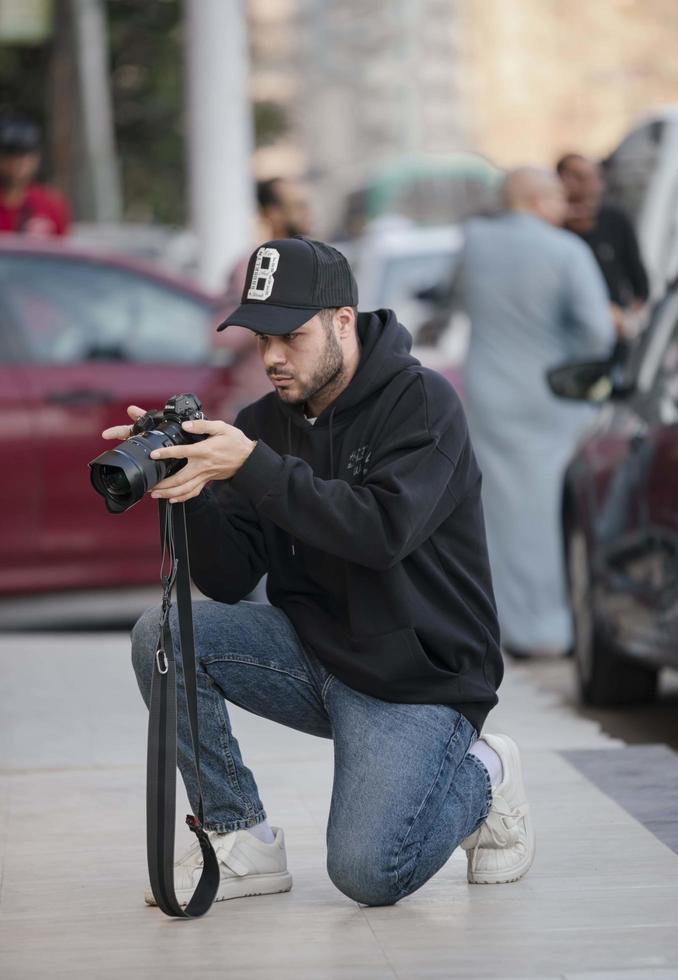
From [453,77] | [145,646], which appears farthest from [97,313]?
[453,77]

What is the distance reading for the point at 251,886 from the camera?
4.50 meters

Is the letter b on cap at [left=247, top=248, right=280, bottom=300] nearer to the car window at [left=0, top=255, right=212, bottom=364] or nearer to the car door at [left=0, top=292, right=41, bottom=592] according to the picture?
the car door at [left=0, top=292, right=41, bottom=592]

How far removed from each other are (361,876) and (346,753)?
0.88 ft

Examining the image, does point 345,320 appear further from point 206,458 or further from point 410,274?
point 410,274

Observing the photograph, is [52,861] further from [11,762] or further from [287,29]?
[287,29]

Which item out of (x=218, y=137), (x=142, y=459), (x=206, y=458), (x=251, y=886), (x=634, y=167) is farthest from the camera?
(x=218, y=137)

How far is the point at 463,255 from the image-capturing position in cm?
870

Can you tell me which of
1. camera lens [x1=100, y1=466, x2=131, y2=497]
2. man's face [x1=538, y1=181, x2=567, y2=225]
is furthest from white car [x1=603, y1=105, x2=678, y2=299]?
camera lens [x1=100, y1=466, x2=131, y2=497]

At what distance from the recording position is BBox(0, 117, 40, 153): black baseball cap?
31.0 ft

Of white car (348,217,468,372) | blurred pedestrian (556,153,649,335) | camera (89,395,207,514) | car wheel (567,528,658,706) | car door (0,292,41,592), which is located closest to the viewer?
camera (89,395,207,514)

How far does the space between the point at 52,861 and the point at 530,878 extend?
111cm

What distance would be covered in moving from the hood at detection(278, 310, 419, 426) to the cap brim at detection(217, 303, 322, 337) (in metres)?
0.20

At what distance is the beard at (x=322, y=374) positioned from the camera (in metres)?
4.33

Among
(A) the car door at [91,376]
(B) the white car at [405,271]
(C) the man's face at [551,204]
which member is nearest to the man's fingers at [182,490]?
(A) the car door at [91,376]
